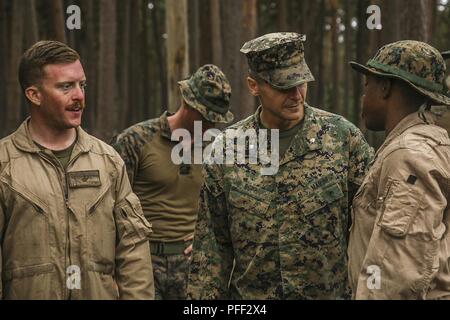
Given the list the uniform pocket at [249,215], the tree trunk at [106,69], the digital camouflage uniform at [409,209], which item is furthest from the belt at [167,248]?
the tree trunk at [106,69]

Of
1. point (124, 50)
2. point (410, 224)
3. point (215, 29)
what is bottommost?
point (124, 50)

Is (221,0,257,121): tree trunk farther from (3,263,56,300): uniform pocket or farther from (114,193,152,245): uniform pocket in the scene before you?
(3,263,56,300): uniform pocket

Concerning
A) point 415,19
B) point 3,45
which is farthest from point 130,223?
point 3,45

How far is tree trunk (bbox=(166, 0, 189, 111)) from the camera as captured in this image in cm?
1148

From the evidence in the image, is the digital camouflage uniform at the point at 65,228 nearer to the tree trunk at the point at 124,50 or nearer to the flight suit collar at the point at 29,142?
the flight suit collar at the point at 29,142

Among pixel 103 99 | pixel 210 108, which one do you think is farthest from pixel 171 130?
pixel 103 99

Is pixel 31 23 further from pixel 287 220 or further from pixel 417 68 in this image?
pixel 417 68

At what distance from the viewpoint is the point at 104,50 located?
1136 cm

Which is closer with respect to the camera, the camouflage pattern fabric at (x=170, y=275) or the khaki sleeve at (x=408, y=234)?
the khaki sleeve at (x=408, y=234)

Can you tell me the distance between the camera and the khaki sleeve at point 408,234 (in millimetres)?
3336

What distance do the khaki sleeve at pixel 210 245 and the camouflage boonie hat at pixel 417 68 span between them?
1.00 meters

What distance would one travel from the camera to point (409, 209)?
133 inches

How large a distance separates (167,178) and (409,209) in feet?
10.1

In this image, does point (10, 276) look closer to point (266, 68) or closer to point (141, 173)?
point (266, 68)
